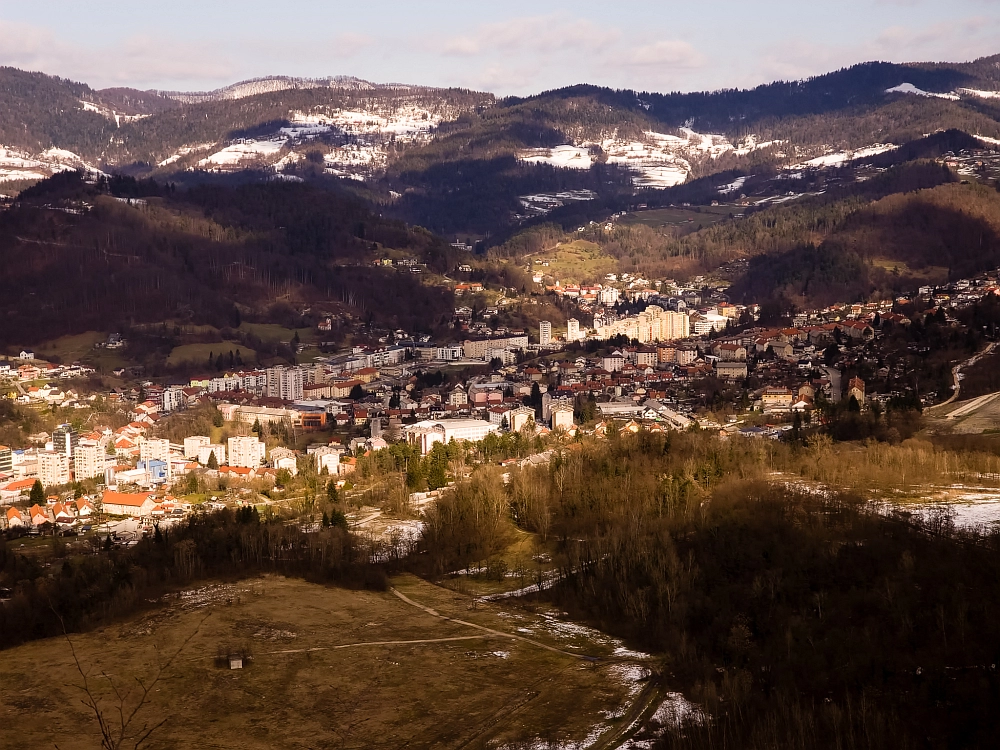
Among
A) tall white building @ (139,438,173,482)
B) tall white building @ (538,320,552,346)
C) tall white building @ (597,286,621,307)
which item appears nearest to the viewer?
tall white building @ (139,438,173,482)

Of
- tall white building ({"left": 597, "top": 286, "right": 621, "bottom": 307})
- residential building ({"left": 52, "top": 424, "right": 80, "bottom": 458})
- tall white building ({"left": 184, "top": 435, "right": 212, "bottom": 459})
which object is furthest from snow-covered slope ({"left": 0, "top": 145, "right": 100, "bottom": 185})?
tall white building ({"left": 184, "top": 435, "right": 212, "bottom": 459})

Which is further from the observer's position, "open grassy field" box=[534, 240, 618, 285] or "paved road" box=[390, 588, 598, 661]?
"open grassy field" box=[534, 240, 618, 285]

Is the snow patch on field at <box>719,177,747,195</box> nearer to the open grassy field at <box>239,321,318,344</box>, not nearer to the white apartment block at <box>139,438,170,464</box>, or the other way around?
the open grassy field at <box>239,321,318,344</box>

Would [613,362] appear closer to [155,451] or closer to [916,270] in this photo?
[155,451]

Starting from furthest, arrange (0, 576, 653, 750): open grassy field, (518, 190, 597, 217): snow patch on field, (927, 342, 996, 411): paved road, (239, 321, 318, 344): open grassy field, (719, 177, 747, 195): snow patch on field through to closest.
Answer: (518, 190, 597, 217): snow patch on field < (719, 177, 747, 195): snow patch on field < (239, 321, 318, 344): open grassy field < (927, 342, 996, 411): paved road < (0, 576, 653, 750): open grassy field

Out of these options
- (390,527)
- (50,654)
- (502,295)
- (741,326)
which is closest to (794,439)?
(390,527)

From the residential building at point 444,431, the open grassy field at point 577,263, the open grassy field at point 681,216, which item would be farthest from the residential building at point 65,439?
the open grassy field at point 681,216

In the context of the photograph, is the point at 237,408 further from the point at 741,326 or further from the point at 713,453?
the point at 741,326
